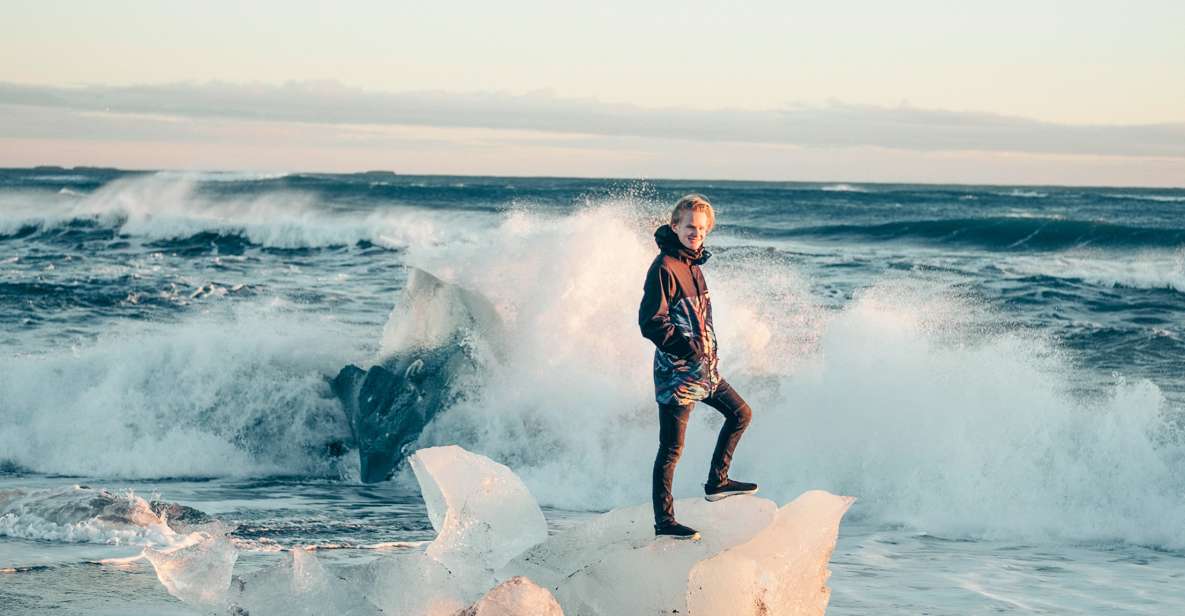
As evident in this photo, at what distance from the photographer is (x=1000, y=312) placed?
53.0ft

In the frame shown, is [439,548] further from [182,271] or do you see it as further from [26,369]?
[182,271]

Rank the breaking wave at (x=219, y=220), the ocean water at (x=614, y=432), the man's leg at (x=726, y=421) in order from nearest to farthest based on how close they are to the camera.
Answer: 1. the man's leg at (x=726, y=421)
2. the ocean water at (x=614, y=432)
3. the breaking wave at (x=219, y=220)

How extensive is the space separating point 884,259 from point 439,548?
21.6 meters

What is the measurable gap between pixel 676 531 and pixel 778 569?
0.39m

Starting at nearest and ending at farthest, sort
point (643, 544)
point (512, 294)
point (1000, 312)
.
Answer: point (643, 544)
point (512, 294)
point (1000, 312)

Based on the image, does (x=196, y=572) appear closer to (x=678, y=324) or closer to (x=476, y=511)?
(x=476, y=511)

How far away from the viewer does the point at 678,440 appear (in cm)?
451

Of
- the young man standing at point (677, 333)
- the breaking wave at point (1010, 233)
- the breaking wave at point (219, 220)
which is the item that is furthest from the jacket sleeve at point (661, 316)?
the breaking wave at point (1010, 233)

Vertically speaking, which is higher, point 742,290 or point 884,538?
point 742,290

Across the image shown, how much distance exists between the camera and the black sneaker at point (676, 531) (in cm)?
434

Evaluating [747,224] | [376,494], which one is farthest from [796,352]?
[747,224]

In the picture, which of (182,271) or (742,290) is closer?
(742,290)

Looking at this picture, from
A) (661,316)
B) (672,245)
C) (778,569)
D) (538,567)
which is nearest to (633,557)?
(538,567)

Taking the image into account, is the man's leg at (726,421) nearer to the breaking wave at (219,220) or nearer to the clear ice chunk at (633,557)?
the clear ice chunk at (633,557)
